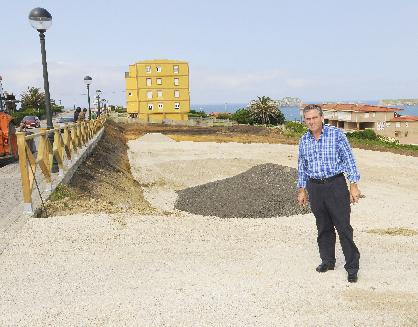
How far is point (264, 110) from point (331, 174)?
63083 mm

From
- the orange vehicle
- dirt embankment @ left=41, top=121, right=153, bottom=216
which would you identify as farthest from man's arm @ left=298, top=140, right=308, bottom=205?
the orange vehicle

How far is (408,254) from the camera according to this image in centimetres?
569

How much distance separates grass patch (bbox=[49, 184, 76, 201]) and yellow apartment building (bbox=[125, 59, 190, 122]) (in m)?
60.8

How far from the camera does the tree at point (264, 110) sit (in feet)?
218

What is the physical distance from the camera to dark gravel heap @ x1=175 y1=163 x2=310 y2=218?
1192cm

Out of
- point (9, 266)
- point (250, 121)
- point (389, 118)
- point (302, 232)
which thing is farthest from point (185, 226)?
point (389, 118)

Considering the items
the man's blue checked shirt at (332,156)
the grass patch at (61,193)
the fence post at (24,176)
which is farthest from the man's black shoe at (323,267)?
the grass patch at (61,193)

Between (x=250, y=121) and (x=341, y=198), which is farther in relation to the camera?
(x=250, y=121)

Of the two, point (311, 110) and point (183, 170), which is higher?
point (311, 110)

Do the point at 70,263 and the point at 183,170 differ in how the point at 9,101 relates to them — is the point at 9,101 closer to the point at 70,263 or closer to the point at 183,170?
the point at 183,170

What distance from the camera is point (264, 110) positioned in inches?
2616

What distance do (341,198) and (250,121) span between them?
6308 cm

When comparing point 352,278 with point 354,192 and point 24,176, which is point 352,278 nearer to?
point 354,192

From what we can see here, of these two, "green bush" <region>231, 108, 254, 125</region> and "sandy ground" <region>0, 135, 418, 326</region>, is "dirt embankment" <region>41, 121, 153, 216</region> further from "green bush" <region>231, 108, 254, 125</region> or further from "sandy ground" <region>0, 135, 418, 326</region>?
"green bush" <region>231, 108, 254, 125</region>
